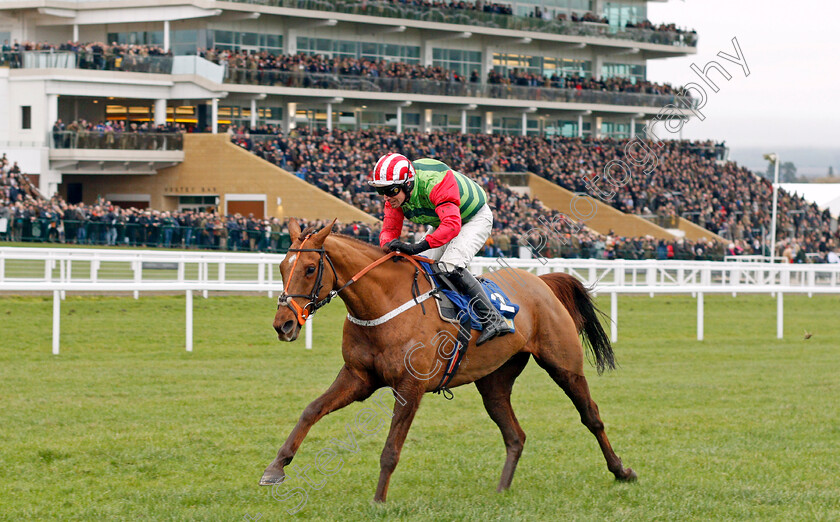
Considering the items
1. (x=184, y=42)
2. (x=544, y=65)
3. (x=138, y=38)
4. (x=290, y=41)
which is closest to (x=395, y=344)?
(x=184, y=42)

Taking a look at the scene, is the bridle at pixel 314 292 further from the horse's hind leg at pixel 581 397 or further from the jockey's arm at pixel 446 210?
the horse's hind leg at pixel 581 397

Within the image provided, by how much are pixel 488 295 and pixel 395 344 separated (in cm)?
79

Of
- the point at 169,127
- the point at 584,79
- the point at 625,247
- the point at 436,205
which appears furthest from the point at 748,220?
the point at 436,205

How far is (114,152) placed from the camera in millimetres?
33219

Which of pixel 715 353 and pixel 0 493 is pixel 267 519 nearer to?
pixel 0 493

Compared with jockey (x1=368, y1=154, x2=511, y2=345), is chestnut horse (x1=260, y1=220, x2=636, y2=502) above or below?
below

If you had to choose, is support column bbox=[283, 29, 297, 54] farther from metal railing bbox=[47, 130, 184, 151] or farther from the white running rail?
the white running rail

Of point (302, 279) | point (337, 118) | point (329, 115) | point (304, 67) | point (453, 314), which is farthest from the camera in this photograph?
point (337, 118)

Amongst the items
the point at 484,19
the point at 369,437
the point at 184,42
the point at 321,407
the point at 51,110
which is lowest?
the point at 369,437

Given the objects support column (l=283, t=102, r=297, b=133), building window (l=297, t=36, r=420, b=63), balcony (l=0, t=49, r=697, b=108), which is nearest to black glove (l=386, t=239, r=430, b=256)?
balcony (l=0, t=49, r=697, b=108)

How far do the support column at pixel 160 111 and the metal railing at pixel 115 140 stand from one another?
1852 mm

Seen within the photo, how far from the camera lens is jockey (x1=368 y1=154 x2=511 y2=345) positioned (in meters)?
5.70

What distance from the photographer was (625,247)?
27.5m

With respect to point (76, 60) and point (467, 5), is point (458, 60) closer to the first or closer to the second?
point (467, 5)
